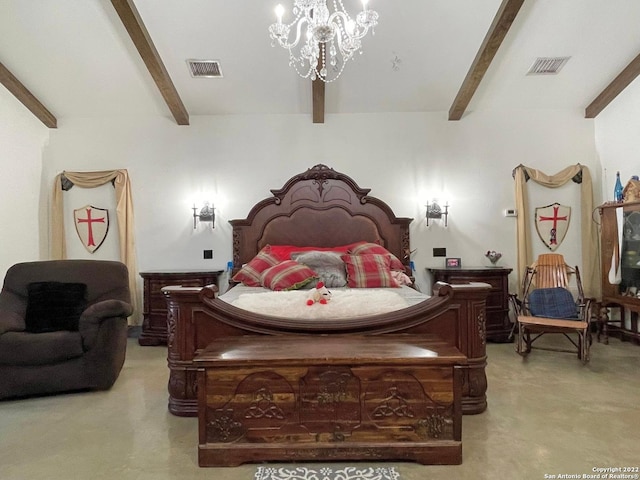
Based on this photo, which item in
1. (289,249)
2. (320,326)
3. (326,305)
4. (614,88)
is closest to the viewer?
(320,326)

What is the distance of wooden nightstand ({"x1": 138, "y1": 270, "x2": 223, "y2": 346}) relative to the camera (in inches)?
175

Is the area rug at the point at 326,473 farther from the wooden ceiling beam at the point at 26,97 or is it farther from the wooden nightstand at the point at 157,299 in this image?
the wooden ceiling beam at the point at 26,97

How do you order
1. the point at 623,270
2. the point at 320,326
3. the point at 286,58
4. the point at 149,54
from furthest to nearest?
the point at 623,270, the point at 286,58, the point at 149,54, the point at 320,326

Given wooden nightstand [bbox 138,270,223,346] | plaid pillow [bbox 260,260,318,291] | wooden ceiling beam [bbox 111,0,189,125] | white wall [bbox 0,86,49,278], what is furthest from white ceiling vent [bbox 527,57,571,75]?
white wall [bbox 0,86,49,278]

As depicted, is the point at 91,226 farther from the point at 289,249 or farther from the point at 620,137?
the point at 620,137

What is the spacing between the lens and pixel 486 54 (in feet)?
12.7

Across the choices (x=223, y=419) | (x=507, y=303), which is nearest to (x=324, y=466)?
(x=223, y=419)

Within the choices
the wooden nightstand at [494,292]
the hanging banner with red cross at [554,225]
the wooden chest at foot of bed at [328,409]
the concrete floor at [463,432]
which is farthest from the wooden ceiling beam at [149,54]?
the hanging banner with red cross at [554,225]

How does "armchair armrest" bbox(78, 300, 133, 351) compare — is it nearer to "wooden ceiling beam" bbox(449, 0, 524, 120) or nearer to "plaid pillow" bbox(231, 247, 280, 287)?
"plaid pillow" bbox(231, 247, 280, 287)

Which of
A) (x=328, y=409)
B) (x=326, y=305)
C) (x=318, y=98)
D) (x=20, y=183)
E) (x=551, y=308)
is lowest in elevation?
(x=328, y=409)

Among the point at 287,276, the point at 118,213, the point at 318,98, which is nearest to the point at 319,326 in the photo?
the point at 287,276

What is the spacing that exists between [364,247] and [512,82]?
2402 millimetres

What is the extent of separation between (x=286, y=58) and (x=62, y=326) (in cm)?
313

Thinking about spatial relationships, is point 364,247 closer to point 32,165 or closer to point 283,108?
point 283,108
